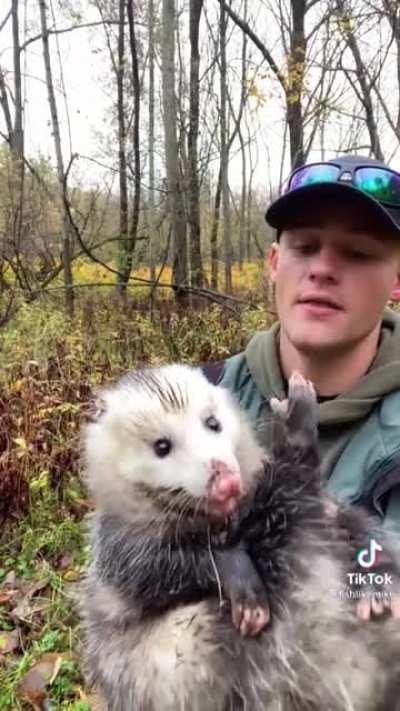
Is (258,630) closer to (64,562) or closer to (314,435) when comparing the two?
(314,435)

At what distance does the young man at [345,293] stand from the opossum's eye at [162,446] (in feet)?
0.97

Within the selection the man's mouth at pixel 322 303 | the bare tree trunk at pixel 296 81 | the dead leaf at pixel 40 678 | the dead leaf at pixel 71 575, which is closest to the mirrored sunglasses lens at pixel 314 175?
the man's mouth at pixel 322 303

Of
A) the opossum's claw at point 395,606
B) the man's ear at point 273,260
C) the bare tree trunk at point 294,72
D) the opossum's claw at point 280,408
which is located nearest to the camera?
the opossum's claw at point 395,606

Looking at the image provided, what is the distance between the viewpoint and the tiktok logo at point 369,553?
148 cm

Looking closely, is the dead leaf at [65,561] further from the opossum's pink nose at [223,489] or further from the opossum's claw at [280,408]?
the opossum's pink nose at [223,489]

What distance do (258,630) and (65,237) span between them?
8.81 m

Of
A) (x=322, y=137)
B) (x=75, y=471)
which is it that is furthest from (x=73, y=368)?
(x=322, y=137)

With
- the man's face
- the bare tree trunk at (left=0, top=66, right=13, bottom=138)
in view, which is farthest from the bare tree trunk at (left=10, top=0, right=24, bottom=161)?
the man's face

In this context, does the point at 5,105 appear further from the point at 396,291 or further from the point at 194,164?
the point at 396,291

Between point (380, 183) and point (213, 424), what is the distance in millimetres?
780

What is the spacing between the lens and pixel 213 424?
1.66 meters

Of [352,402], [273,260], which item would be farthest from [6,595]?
[352,402]

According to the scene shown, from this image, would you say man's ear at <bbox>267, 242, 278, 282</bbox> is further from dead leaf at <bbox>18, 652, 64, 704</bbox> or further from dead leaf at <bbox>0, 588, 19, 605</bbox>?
dead leaf at <bbox>0, 588, 19, 605</bbox>

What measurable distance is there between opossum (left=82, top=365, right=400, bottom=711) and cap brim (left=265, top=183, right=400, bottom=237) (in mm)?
475
